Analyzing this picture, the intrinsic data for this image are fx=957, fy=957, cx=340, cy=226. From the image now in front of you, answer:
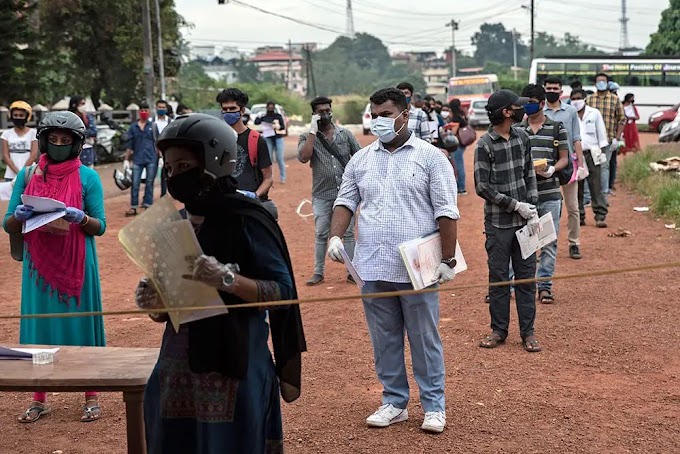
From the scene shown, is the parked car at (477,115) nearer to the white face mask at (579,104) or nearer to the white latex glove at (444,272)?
the white face mask at (579,104)

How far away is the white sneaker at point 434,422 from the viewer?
17.8 ft

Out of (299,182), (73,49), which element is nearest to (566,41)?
(73,49)

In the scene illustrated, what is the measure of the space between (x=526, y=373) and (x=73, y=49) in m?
31.2

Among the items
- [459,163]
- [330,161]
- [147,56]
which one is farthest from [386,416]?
[147,56]

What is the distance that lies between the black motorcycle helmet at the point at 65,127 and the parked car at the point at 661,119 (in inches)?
1298

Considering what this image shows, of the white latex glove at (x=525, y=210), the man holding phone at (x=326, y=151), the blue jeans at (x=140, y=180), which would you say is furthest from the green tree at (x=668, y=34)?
the white latex glove at (x=525, y=210)

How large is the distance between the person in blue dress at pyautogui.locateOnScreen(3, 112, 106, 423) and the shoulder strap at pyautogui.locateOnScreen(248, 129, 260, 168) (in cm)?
252

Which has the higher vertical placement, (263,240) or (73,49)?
(73,49)

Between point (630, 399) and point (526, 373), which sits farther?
point (526, 373)

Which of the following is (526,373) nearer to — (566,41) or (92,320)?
(92,320)

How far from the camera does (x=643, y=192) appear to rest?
1678cm

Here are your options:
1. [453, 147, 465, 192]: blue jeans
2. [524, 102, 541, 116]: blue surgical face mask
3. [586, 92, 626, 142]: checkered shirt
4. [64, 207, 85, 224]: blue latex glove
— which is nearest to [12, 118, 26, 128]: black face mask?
[64, 207, 85, 224]: blue latex glove

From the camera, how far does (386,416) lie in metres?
5.56

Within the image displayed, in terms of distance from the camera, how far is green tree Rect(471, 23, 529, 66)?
144625 mm
